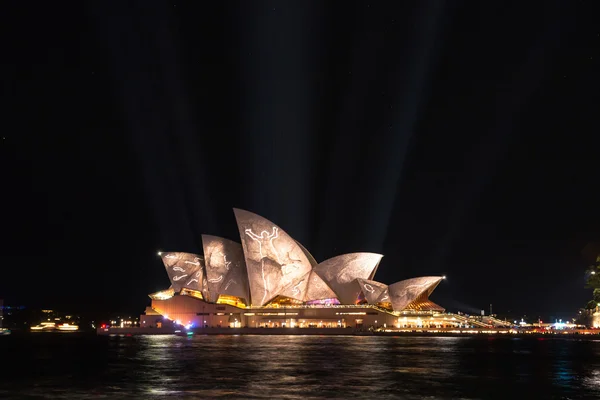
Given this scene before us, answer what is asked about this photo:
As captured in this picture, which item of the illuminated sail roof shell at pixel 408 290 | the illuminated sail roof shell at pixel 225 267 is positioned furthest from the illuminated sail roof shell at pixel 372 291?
the illuminated sail roof shell at pixel 225 267

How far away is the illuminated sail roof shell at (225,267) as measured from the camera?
97500 mm

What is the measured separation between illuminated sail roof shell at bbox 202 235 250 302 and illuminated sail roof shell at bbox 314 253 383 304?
1100 cm

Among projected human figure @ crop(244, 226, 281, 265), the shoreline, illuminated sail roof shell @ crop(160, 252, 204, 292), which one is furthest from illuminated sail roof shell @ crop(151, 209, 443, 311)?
the shoreline

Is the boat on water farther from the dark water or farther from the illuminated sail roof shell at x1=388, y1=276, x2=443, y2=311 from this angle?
the dark water

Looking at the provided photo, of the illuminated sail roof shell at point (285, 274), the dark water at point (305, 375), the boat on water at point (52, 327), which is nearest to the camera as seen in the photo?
the dark water at point (305, 375)

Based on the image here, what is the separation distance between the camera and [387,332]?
96938 mm

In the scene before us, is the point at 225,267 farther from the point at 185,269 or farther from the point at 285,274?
the point at 285,274

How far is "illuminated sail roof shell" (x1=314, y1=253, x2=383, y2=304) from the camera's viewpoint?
3799 inches

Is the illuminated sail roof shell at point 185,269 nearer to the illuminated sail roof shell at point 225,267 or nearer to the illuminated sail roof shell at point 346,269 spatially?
the illuminated sail roof shell at point 225,267

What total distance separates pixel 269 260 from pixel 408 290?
2047 cm

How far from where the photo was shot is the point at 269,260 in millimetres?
93625

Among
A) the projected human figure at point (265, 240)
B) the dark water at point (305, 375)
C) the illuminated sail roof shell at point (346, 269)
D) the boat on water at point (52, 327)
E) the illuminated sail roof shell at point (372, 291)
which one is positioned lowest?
the dark water at point (305, 375)

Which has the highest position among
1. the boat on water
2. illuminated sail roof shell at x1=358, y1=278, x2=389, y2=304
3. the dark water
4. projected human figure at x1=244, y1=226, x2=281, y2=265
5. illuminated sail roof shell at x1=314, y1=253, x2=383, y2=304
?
projected human figure at x1=244, y1=226, x2=281, y2=265

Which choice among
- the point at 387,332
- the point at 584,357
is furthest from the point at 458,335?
the point at 584,357
